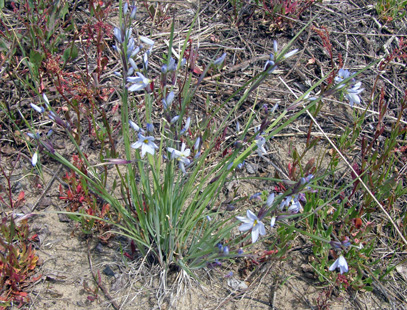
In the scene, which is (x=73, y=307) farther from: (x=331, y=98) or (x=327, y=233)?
(x=331, y=98)

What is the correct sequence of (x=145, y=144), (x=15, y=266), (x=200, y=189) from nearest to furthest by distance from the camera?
(x=145, y=144) → (x=15, y=266) → (x=200, y=189)

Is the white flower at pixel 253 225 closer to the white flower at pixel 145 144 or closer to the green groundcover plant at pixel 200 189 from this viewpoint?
the green groundcover plant at pixel 200 189

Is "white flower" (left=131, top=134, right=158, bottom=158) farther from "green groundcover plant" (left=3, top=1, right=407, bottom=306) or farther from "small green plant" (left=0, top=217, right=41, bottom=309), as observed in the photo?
"small green plant" (left=0, top=217, right=41, bottom=309)

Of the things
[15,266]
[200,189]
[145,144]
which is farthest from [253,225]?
[15,266]

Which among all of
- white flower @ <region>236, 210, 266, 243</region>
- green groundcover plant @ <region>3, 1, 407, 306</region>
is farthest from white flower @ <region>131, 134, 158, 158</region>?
white flower @ <region>236, 210, 266, 243</region>

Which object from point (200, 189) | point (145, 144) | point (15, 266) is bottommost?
point (15, 266)

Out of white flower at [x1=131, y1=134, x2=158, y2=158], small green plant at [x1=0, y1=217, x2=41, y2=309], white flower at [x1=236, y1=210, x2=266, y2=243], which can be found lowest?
small green plant at [x1=0, y1=217, x2=41, y2=309]

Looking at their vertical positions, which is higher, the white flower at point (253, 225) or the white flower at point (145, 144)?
the white flower at point (145, 144)

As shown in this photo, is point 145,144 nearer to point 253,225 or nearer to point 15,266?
point 253,225

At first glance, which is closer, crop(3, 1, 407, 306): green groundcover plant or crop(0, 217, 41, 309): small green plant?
crop(3, 1, 407, 306): green groundcover plant

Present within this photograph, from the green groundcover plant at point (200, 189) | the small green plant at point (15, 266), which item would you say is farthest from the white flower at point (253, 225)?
the small green plant at point (15, 266)

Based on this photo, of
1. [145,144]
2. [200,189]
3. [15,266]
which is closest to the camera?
[145,144]

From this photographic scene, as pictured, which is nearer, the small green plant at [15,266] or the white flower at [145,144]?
the white flower at [145,144]
